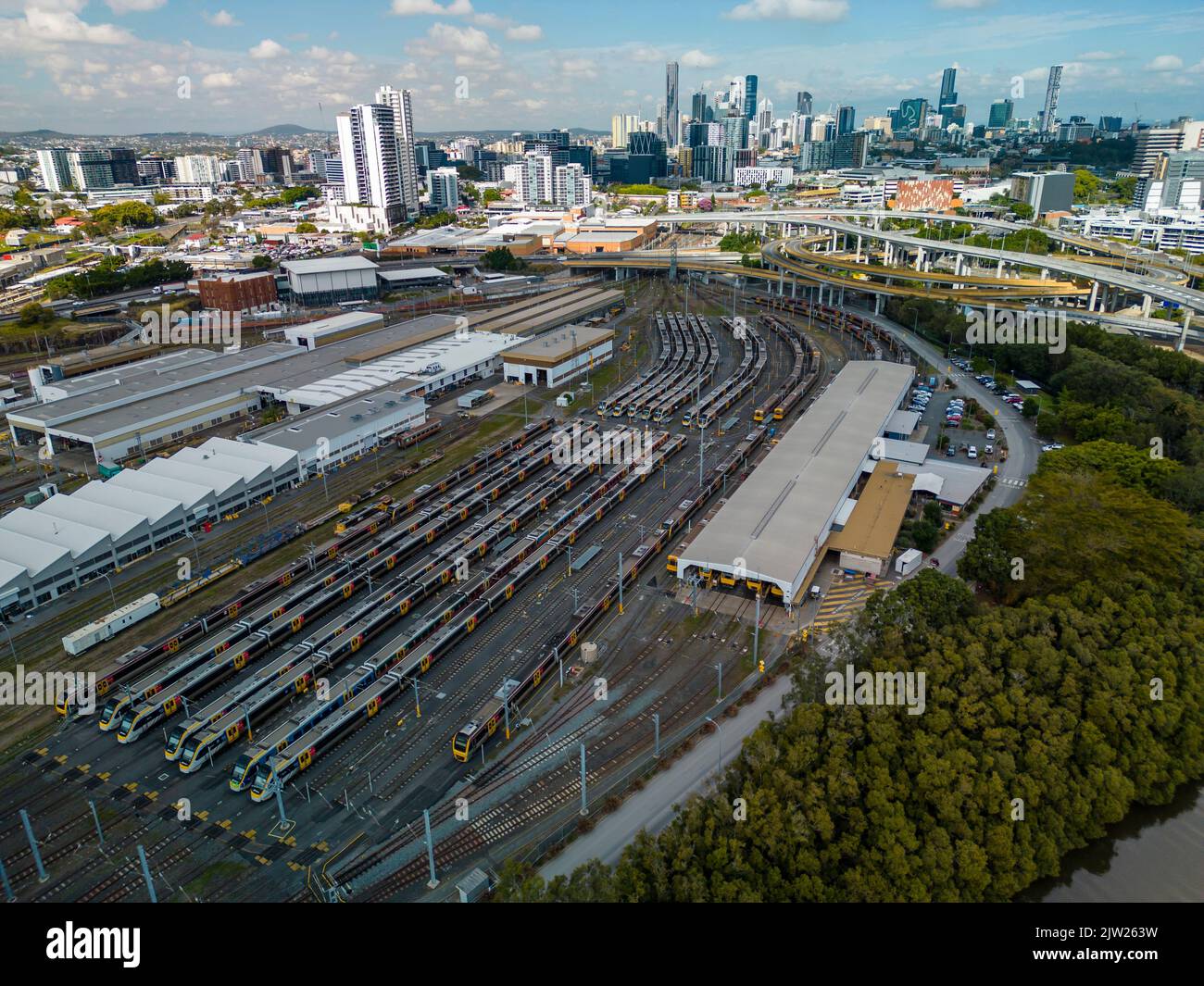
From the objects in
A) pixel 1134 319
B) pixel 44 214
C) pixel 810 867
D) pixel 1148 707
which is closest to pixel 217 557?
pixel 810 867

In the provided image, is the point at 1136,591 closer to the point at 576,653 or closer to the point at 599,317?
the point at 576,653

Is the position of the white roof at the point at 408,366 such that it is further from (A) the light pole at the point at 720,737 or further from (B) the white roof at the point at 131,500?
(A) the light pole at the point at 720,737

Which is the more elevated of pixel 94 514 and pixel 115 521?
pixel 94 514

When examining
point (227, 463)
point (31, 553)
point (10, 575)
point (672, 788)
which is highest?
point (227, 463)

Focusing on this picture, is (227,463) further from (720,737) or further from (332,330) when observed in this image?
(720,737)

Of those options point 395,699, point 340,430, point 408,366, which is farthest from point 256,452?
point 395,699
